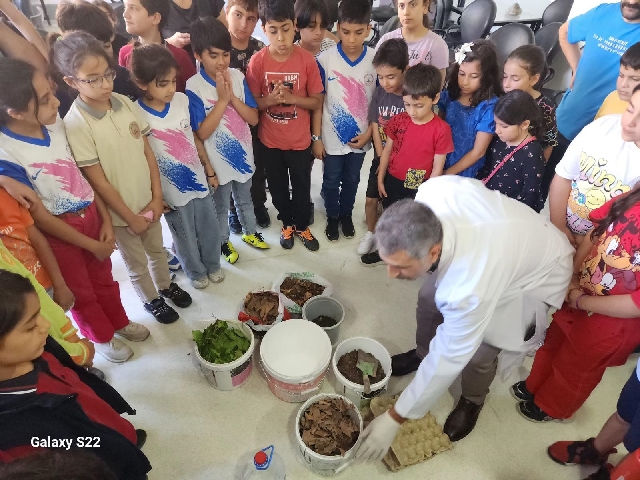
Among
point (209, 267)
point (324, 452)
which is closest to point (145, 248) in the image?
point (209, 267)

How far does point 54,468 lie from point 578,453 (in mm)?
1744

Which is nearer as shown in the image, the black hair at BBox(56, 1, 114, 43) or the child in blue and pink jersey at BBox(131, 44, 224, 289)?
the child in blue and pink jersey at BBox(131, 44, 224, 289)

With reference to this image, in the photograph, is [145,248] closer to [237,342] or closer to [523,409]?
[237,342]

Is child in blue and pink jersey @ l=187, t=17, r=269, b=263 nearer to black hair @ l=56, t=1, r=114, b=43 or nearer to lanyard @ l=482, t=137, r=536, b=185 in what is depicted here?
black hair @ l=56, t=1, r=114, b=43

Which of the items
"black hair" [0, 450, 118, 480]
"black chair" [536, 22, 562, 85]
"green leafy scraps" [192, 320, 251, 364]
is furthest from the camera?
"black chair" [536, 22, 562, 85]

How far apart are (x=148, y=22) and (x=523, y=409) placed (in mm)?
2421

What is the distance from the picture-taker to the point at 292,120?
2.17 meters

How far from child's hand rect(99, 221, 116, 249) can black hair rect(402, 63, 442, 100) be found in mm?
1418

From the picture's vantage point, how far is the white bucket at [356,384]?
1693 mm

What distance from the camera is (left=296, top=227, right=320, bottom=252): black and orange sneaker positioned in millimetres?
2588

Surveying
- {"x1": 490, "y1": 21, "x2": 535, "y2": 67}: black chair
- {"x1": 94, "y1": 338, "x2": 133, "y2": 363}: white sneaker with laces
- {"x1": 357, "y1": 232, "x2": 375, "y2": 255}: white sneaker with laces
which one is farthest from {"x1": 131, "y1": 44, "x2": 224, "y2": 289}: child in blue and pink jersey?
{"x1": 490, "y1": 21, "x2": 535, "y2": 67}: black chair

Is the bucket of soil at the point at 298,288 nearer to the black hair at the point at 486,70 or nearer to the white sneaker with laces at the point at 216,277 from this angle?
the white sneaker with laces at the point at 216,277

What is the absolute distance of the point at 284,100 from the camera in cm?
203

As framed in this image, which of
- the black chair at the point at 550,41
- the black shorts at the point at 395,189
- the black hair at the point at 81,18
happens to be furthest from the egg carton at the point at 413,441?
the black chair at the point at 550,41
